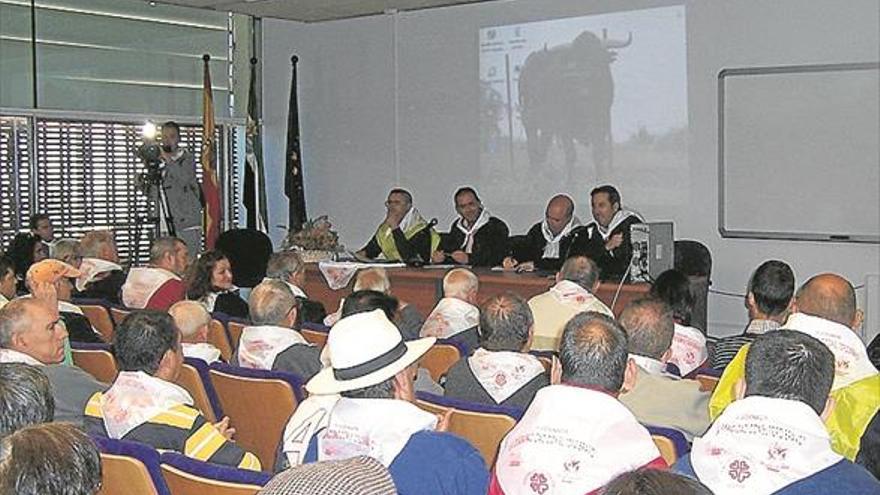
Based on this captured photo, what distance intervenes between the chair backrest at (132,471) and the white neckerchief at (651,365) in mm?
1771

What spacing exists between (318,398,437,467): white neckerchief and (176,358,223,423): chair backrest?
1625mm

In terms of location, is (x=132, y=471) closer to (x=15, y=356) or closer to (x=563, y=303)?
(x=15, y=356)

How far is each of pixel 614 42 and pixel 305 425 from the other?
6964mm

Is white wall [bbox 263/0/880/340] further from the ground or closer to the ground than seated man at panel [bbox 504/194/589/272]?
further from the ground

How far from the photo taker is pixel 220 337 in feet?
19.0

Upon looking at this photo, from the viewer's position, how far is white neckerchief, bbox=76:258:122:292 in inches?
295

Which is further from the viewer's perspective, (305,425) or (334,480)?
(305,425)

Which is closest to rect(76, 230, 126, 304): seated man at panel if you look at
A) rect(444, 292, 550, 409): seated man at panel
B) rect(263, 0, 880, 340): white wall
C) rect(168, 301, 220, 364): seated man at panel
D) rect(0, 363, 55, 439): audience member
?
rect(168, 301, 220, 364): seated man at panel

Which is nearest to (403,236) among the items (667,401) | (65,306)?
(65,306)

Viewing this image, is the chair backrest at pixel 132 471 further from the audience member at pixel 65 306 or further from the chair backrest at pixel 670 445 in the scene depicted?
the audience member at pixel 65 306

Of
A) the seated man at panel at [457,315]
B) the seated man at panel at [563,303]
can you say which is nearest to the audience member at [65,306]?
the seated man at panel at [457,315]

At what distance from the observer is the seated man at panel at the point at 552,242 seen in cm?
861

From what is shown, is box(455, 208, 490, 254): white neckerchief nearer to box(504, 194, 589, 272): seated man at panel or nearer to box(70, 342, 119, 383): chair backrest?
box(504, 194, 589, 272): seated man at panel

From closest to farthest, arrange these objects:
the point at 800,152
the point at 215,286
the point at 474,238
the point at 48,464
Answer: the point at 48,464, the point at 215,286, the point at 800,152, the point at 474,238
